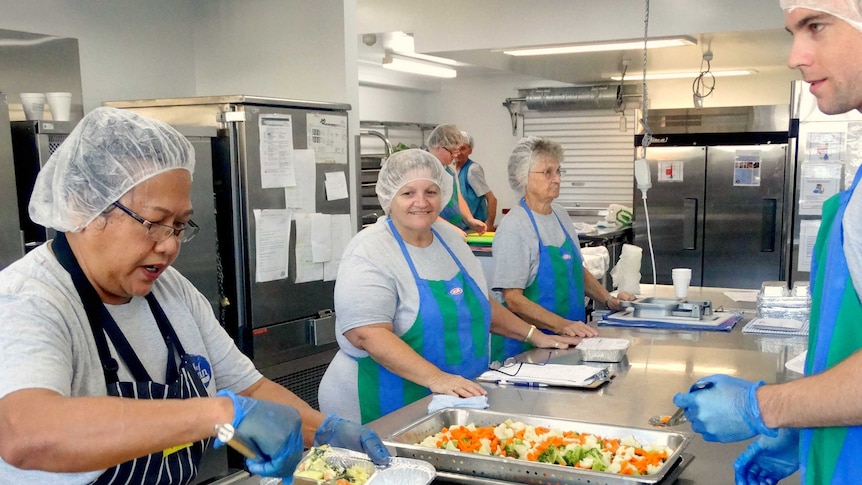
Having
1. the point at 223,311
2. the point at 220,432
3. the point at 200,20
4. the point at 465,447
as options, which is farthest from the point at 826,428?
the point at 200,20

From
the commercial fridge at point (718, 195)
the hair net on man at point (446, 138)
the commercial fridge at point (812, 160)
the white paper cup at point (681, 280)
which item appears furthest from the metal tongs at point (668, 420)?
the commercial fridge at point (718, 195)

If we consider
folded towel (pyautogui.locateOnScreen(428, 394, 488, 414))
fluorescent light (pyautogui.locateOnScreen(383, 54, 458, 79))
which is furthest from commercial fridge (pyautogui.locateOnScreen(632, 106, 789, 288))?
folded towel (pyautogui.locateOnScreen(428, 394, 488, 414))

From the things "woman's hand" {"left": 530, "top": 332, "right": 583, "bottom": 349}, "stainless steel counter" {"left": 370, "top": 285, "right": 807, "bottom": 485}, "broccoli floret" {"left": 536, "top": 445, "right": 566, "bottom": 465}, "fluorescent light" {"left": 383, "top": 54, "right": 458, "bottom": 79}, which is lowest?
"stainless steel counter" {"left": 370, "top": 285, "right": 807, "bottom": 485}

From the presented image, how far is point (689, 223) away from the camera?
7.98 metres

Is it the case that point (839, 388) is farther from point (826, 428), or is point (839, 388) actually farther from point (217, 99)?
→ point (217, 99)

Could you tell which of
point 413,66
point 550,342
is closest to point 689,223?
point 413,66

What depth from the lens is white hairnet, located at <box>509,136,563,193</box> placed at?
431 centimetres

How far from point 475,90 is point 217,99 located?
7550mm

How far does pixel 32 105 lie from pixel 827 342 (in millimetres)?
3756

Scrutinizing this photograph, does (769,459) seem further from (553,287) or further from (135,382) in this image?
(553,287)

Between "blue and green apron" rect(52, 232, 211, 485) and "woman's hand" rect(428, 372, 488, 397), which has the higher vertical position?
"blue and green apron" rect(52, 232, 211, 485)

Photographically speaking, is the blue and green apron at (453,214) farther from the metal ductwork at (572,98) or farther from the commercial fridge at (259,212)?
the metal ductwork at (572,98)

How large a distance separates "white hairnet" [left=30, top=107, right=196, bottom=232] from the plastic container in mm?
1948

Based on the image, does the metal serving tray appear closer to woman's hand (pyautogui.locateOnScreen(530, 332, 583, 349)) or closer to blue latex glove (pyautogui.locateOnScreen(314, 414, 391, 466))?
blue latex glove (pyautogui.locateOnScreen(314, 414, 391, 466))
